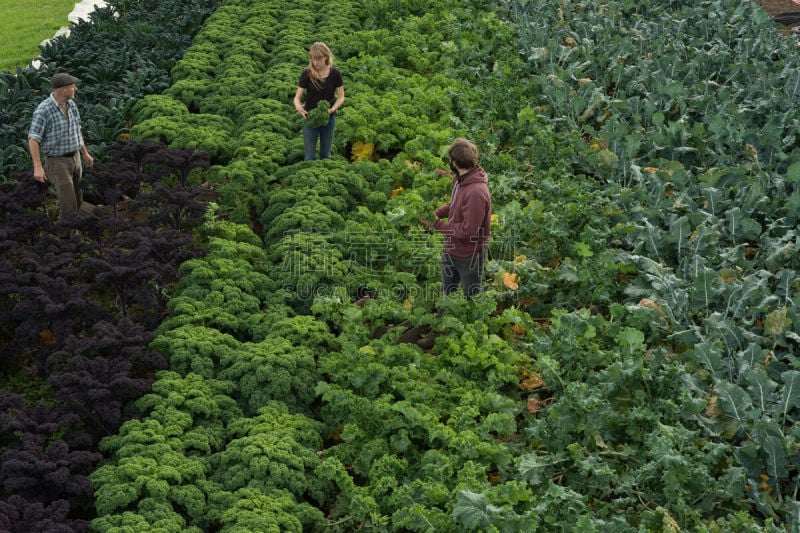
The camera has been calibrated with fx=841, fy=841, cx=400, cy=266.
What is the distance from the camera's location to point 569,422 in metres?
6.74

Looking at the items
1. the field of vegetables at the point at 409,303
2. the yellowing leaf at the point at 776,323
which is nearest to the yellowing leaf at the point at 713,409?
the field of vegetables at the point at 409,303

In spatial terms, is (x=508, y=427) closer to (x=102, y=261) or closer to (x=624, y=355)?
(x=624, y=355)

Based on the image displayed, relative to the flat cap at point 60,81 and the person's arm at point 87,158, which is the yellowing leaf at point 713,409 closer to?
the flat cap at point 60,81

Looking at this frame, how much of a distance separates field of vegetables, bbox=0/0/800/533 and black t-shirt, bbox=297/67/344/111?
0.82 m

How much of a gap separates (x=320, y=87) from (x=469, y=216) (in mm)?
3904

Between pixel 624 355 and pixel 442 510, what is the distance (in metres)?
2.25

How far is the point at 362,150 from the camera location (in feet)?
37.4

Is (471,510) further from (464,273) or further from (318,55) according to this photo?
(318,55)

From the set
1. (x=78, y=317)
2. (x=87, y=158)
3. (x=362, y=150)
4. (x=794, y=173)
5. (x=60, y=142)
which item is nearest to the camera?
(x=78, y=317)

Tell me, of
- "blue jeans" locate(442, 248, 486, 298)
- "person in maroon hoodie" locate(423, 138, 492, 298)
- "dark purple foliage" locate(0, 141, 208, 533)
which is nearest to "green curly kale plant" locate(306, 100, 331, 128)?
"dark purple foliage" locate(0, 141, 208, 533)

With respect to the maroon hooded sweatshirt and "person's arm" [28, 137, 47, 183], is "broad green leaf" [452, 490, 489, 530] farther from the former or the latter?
"person's arm" [28, 137, 47, 183]

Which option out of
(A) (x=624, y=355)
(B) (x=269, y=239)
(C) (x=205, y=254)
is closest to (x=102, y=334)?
(C) (x=205, y=254)

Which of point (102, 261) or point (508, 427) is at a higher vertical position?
point (102, 261)

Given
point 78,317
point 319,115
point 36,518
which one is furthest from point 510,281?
point 36,518
